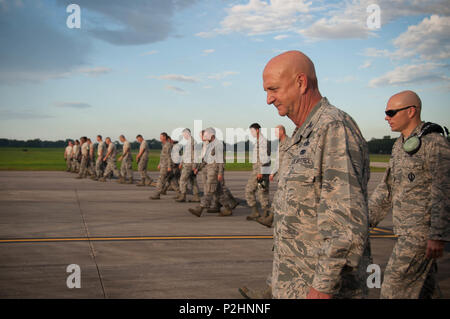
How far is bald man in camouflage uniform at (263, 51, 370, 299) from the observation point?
1887mm

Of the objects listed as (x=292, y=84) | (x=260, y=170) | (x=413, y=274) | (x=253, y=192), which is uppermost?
(x=292, y=84)

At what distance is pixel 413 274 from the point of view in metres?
3.63

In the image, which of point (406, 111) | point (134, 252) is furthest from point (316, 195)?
point (134, 252)

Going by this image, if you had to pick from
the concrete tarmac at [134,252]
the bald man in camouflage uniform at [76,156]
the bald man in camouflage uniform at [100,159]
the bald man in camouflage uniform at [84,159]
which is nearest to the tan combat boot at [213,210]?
the concrete tarmac at [134,252]

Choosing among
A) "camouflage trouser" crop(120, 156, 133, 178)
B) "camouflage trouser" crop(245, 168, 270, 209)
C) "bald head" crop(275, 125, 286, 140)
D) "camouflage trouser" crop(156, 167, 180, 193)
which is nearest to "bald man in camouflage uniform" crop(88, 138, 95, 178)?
"camouflage trouser" crop(120, 156, 133, 178)

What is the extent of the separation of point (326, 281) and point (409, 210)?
218cm

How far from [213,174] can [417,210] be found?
302 inches

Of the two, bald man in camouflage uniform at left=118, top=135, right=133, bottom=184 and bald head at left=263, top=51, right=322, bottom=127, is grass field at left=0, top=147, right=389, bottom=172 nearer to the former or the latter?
bald man in camouflage uniform at left=118, top=135, right=133, bottom=184

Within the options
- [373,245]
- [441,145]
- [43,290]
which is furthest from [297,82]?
[373,245]

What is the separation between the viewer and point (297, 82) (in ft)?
7.12

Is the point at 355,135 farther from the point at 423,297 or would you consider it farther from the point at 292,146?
the point at 423,297

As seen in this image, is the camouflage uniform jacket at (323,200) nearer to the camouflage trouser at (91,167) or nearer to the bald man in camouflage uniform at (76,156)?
the camouflage trouser at (91,167)

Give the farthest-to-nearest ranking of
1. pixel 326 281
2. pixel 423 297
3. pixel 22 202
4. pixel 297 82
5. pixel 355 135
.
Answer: pixel 22 202, pixel 423 297, pixel 297 82, pixel 355 135, pixel 326 281

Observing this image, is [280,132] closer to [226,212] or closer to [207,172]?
[207,172]
